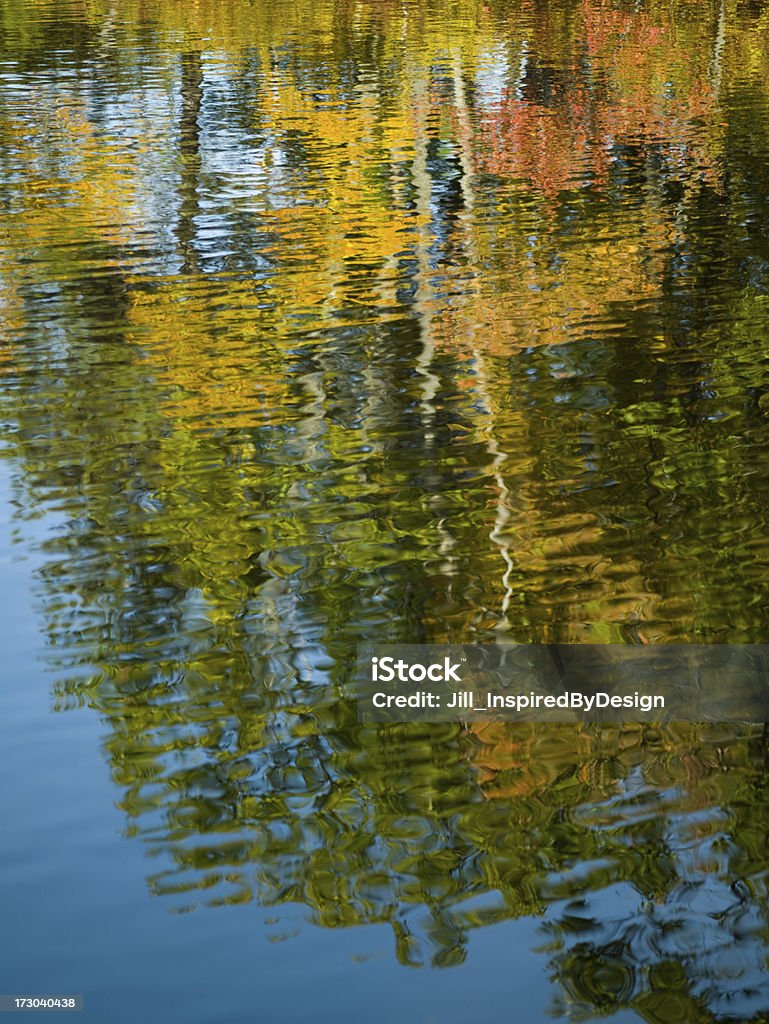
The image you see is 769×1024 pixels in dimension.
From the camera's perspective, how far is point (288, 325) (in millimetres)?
10844

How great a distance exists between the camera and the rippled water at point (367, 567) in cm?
445

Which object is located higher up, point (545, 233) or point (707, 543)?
point (545, 233)

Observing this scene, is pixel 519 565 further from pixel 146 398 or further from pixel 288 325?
pixel 288 325

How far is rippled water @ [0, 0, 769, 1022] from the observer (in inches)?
175

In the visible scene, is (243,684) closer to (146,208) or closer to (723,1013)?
(723,1013)

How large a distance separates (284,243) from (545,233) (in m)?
2.66

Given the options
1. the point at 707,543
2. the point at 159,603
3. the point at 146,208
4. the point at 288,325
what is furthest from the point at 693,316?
the point at 146,208

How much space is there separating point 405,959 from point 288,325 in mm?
7198

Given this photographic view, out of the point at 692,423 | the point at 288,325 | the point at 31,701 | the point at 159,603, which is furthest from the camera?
the point at 288,325

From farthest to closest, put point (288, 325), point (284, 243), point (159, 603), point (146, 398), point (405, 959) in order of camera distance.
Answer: point (284, 243)
point (288, 325)
point (146, 398)
point (159, 603)
point (405, 959)

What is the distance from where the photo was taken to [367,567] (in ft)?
22.6

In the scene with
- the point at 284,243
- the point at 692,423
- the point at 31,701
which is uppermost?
the point at 284,243

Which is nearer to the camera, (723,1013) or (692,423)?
(723,1013)

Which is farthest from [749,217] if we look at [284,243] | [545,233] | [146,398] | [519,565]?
[519,565]
